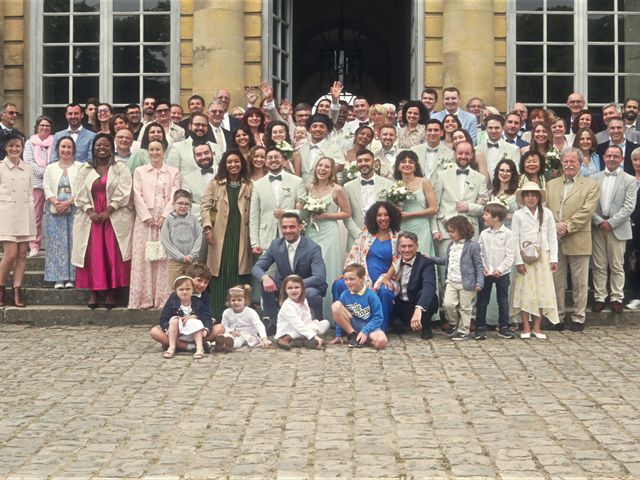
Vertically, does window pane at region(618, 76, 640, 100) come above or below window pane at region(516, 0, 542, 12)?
below

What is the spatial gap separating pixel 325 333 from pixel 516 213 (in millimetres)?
2207

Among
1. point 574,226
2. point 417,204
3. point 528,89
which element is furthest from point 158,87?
point 574,226

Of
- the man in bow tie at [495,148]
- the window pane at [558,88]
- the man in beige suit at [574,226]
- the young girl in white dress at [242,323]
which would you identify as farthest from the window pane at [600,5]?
the young girl in white dress at [242,323]

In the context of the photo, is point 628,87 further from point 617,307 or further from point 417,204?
point 417,204

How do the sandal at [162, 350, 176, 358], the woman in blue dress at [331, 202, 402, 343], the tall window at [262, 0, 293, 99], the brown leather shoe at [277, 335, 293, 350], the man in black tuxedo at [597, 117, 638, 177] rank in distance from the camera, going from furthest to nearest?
the tall window at [262, 0, 293, 99]
the man in black tuxedo at [597, 117, 638, 177]
the woman in blue dress at [331, 202, 402, 343]
the brown leather shoe at [277, 335, 293, 350]
the sandal at [162, 350, 176, 358]

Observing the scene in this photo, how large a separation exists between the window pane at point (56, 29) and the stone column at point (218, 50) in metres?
2.07

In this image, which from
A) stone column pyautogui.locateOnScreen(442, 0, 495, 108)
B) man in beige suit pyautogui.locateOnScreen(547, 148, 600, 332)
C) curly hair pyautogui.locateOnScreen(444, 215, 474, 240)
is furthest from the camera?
stone column pyautogui.locateOnScreen(442, 0, 495, 108)

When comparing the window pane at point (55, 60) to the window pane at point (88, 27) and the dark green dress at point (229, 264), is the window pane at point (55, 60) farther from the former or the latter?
the dark green dress at point (229, 264)

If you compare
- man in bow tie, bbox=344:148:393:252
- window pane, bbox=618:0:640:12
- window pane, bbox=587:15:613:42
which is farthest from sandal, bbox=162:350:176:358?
window pane, bbox=618:0:640:12

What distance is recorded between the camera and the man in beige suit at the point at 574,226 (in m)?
12.9

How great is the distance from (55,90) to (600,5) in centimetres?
799

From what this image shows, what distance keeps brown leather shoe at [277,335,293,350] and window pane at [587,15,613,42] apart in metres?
8.89

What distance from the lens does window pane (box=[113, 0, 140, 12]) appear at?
18.6 metres

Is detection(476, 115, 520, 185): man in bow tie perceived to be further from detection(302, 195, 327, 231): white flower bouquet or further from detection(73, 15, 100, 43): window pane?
detection(73, 15, 100, 43): window pane
